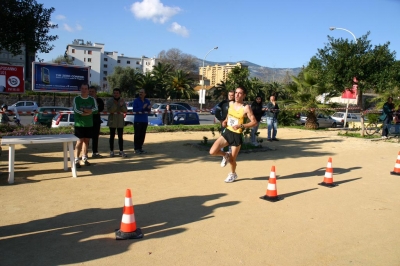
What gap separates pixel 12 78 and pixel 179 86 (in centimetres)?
4424

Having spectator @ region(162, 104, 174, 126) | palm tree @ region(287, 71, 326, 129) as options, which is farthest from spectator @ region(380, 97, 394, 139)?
spectator @ region(162, 104, 174, 126)

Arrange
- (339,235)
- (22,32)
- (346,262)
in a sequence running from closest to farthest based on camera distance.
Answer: (346,262) < (339,235) < (22,32)

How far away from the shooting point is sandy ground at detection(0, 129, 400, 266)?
3.95 m

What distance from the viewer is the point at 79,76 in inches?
886

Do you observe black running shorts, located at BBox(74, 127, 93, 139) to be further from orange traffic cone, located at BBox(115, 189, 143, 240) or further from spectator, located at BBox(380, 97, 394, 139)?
spectator, located at BBox(380, 97, 394, 139)

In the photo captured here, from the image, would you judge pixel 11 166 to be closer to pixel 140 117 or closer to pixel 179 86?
pixel 140 117

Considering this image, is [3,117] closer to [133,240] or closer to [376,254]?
[133,240]

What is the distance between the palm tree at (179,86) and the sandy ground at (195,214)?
5317 centimetres

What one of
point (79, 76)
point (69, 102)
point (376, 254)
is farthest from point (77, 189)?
point (69, 102)

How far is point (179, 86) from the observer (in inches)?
2452

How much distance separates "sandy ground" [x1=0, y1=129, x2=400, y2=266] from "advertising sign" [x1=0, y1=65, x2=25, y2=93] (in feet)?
36.5

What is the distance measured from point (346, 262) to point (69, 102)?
43.5 m

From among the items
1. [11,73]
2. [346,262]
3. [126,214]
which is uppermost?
[11,73]

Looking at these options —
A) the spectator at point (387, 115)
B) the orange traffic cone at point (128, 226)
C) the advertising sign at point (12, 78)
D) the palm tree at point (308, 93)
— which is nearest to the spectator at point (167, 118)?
the palm tree at point (308, 93)
